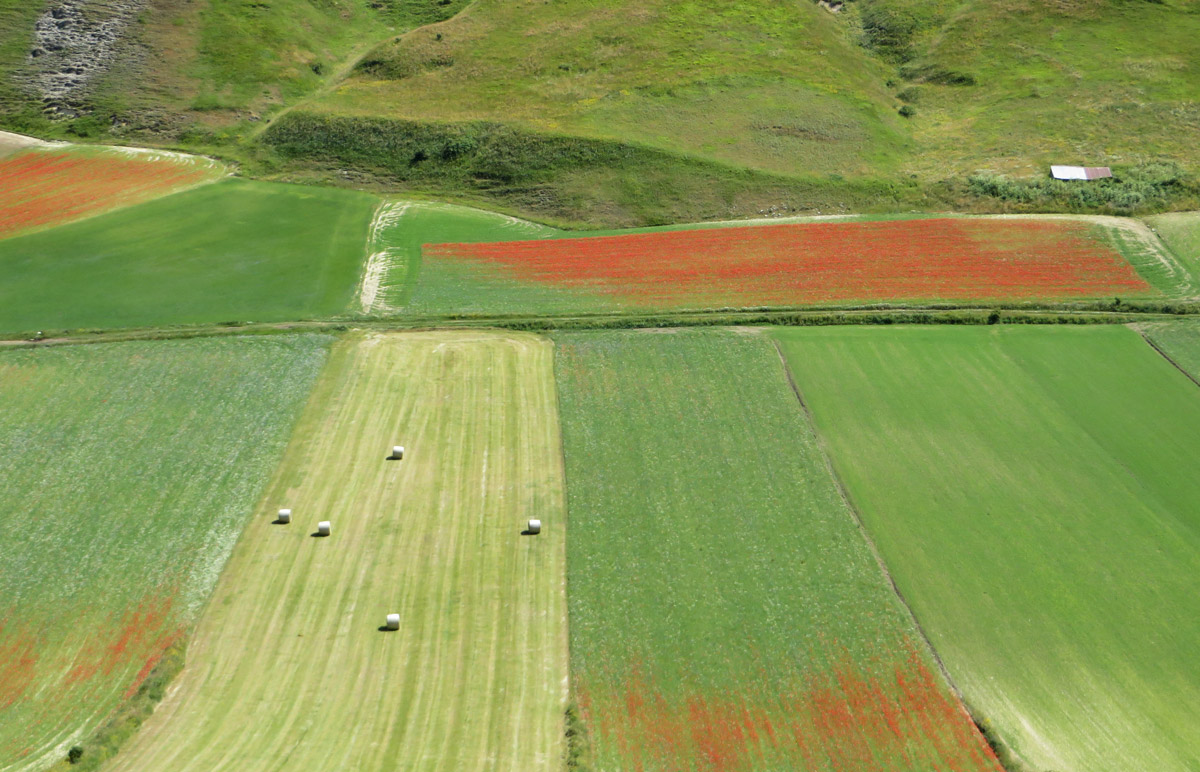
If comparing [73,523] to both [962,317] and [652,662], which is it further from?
[962,317]

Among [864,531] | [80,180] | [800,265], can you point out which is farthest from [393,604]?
[80,180]

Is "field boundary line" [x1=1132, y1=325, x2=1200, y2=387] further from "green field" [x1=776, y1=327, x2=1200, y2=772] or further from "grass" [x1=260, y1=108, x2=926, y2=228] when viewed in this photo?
"grass" [x1=260, y1=108, x2=926, y2=228]

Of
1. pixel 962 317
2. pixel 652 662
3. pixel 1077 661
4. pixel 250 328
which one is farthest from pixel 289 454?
pixel 962 317

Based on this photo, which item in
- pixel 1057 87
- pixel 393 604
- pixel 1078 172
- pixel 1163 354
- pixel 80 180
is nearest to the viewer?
pixel 393 604

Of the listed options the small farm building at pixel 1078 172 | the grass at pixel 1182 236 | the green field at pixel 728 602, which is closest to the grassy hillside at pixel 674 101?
the small farm building at pixel 1078 172

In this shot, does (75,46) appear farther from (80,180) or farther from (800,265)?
(800,265)

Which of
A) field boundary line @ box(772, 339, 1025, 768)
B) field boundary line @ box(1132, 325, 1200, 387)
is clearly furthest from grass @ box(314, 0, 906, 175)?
field boundary line @ box(772, 339, 1025, 768)
